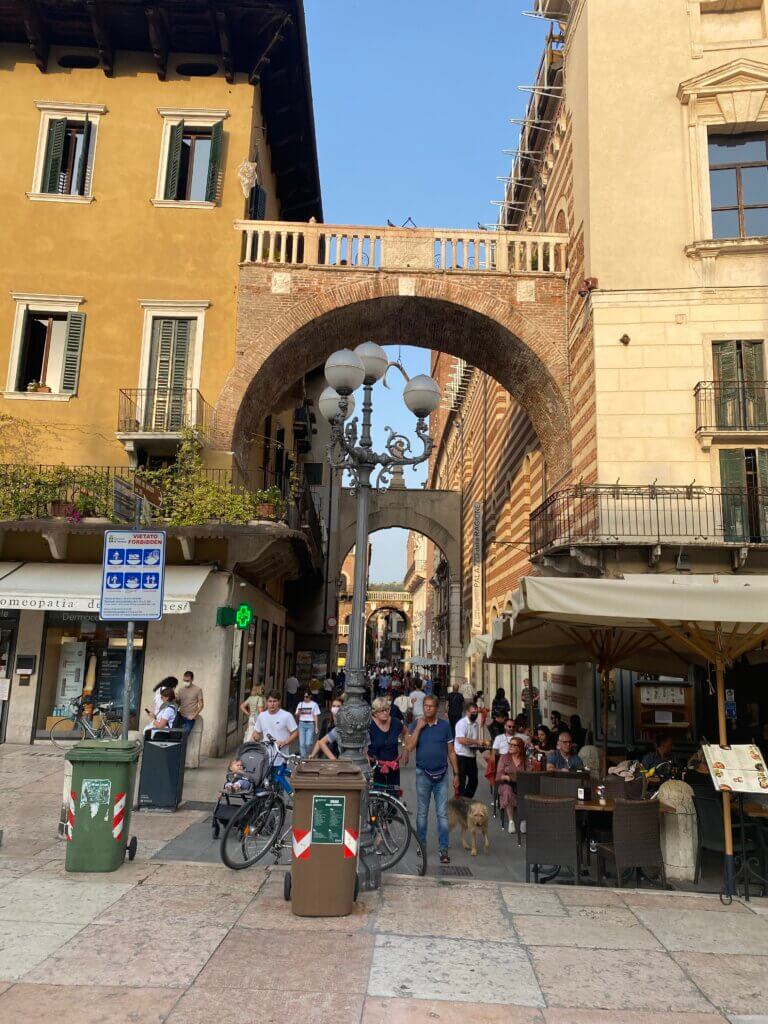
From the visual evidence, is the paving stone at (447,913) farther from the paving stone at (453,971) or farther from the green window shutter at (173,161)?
the green window shutter at (173,161)

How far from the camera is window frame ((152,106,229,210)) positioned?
18172 millimetres

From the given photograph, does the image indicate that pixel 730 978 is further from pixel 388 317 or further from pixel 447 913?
pixel 388 317

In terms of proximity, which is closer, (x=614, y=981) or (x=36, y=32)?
(x=614, y=981)

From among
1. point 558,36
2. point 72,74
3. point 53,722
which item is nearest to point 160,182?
point 72,74

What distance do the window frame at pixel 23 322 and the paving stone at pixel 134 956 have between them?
1402 centimetres

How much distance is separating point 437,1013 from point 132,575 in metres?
5.38

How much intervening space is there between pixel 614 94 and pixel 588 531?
9.23m

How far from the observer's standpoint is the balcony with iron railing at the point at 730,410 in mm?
14492

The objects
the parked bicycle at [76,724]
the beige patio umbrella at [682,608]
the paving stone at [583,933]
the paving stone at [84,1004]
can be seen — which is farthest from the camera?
the parked bicycle at [76,724]

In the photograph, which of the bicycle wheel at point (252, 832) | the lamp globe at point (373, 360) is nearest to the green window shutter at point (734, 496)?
the lamp globe at point (373, 360)

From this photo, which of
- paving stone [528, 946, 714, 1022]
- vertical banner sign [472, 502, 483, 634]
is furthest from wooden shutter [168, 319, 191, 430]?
vertical banner sign [472, 502, 483, 634]

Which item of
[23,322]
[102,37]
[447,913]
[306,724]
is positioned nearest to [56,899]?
[447,913]

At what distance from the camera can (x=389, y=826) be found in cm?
775

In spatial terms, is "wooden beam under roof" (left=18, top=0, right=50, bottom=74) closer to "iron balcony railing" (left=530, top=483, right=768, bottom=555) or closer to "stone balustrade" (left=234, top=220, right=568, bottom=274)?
"stone balustrade" (left=234, top=220, right=568, bottom=274)
